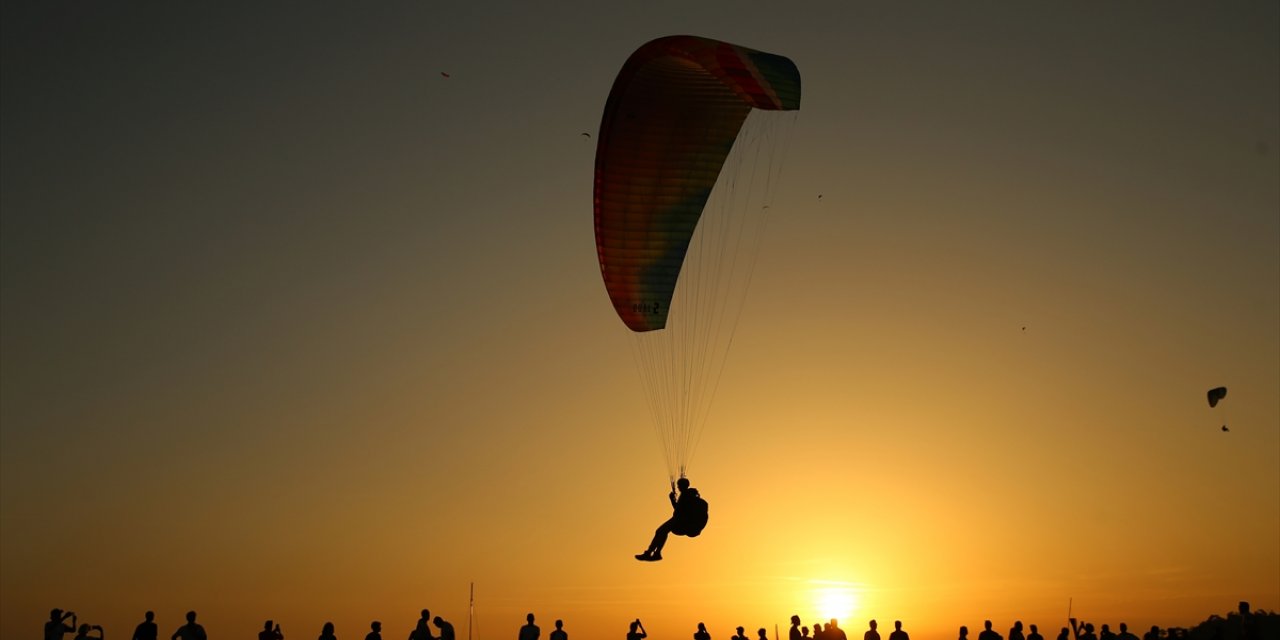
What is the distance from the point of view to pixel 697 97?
27.2 metres

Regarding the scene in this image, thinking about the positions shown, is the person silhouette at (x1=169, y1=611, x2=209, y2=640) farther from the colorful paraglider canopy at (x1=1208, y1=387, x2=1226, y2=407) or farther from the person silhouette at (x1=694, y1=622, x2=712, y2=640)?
the colorful paraglider canopy at (x1=1208, y1=387, x2=1226, y2=407)

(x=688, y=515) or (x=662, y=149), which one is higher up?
(x=662, y=149)

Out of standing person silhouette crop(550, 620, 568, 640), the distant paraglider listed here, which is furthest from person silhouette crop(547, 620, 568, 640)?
the distant paraglider

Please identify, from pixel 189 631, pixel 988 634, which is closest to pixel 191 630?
pixel 189 631

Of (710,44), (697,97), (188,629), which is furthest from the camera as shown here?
(697,97)

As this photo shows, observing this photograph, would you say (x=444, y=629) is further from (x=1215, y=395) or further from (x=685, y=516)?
(x=1215, y=395)

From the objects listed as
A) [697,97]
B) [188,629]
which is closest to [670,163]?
[697,97]

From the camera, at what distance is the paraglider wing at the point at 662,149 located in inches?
1001

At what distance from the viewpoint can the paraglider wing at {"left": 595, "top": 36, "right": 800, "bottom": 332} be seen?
25.4 metres

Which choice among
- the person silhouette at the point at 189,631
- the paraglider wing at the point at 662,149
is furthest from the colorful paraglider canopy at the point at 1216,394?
the person silhouette at the point at 189,631

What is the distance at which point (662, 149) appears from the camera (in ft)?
90.6

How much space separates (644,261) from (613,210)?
1.42m

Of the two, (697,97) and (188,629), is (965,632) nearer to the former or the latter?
(697,97)

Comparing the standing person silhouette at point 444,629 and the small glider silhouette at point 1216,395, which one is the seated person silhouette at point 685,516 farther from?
the small glider silhouette at point 1216,395
